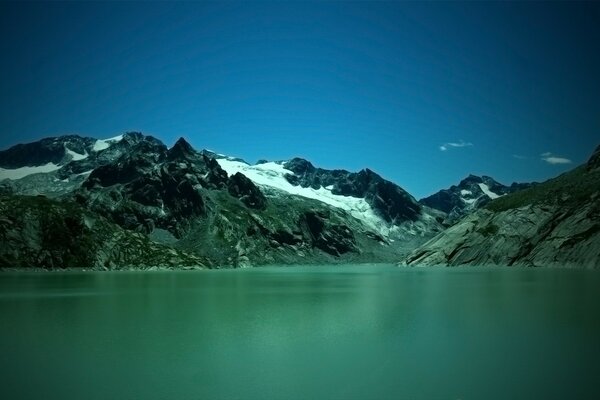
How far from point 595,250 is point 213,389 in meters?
182

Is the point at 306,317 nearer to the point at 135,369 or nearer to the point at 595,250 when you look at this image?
the point at 135,369

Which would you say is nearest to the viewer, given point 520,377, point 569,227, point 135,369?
point 520,377

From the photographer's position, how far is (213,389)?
26.7 meters

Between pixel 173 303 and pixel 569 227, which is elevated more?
pixel 569 227

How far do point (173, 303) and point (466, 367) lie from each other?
175ft

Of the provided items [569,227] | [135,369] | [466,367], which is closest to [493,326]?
[466,367]

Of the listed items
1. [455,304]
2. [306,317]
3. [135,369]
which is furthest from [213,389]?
[455,304]

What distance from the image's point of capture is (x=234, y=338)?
42438mm

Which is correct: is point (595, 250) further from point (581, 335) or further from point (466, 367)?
point (466, 367)

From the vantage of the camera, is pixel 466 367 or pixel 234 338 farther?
pixel 234 338

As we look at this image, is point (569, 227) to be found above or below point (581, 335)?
above

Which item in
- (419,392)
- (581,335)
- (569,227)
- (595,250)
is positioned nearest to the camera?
(419,392)

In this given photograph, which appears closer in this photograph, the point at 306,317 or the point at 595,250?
the point at 306,317

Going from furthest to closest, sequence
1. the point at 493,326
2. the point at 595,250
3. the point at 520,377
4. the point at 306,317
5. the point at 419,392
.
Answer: the point at 595,250 < the point at 306,317 < the point at 493,326 < the point at 520,377 < the point at 419,392
